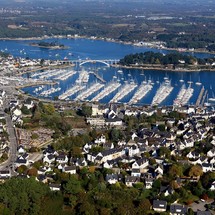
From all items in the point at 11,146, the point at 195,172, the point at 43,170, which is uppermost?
the point at 195,172

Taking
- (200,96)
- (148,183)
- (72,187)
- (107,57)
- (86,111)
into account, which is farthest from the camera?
(107,57)

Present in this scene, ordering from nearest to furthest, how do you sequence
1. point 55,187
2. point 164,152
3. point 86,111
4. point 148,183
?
point 55,187 → point 148,183 → point 164,152 → point 86,111

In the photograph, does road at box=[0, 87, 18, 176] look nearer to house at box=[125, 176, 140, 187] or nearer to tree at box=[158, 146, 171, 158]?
house at box=[125, 176, 140, 187]

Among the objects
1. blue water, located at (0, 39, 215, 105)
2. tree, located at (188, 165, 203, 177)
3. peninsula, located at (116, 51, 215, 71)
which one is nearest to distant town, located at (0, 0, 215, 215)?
tree, located at (188, 165, 203, 177)

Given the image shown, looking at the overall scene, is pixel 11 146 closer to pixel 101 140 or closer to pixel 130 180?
pixel 101 140

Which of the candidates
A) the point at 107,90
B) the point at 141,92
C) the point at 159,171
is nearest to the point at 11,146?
the point at 159,171

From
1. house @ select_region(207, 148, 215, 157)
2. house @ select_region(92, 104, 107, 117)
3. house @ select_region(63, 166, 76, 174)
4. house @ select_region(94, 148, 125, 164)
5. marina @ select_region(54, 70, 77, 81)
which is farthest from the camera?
marina @ select_region(54, 70, 77, 81)

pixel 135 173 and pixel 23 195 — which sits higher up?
pixel 23 195

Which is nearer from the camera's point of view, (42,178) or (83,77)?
(42,178)
